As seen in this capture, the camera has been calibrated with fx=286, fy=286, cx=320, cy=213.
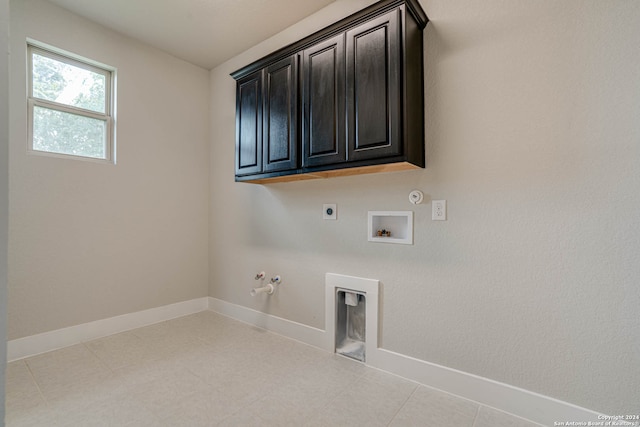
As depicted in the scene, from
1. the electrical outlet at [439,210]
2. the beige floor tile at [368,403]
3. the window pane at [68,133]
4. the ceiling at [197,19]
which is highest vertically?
the ceiling at [197,19]

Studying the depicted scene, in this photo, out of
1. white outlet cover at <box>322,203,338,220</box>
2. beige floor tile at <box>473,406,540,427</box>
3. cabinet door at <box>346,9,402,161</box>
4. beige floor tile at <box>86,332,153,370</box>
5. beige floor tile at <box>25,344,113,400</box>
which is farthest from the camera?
white outlet cover at <box>322,203,338,220</box>

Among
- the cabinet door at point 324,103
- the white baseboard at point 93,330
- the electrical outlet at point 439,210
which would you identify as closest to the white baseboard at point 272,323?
the white baseboard at point 93,330

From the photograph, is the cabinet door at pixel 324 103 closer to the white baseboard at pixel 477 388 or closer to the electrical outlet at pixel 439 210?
the electrical outlet at pixel 439 210

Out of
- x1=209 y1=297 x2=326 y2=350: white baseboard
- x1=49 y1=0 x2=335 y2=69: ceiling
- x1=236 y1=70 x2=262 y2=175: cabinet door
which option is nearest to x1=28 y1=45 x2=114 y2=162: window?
x1=49 y1=0 x2=335 y2=69: ceiling

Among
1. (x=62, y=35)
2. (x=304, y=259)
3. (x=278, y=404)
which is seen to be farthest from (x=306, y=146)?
(x=62, y=35)

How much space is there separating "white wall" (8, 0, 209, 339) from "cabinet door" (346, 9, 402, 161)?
2.14m

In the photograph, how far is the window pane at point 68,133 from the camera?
7.46ft

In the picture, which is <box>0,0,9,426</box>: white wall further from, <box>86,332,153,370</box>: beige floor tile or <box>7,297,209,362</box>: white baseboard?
<box>7,297,209,362</box>: white baseboard

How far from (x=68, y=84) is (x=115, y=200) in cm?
103

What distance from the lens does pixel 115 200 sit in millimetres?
2635

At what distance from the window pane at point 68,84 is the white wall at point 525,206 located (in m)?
2.32

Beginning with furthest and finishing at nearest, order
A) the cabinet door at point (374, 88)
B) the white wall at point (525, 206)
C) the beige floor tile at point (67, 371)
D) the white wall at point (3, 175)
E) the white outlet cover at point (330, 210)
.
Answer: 1. the white outlet cover at point (330, 210)
2. the beige floor tile at point (67, 371)
3. the cabinet door at point (374, 88)
4. the white wall at point (525, 206)
5. the white wall at point (3, 175)

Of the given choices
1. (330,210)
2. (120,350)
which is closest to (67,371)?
(120,350)

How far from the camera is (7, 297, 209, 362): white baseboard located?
7.02ft
